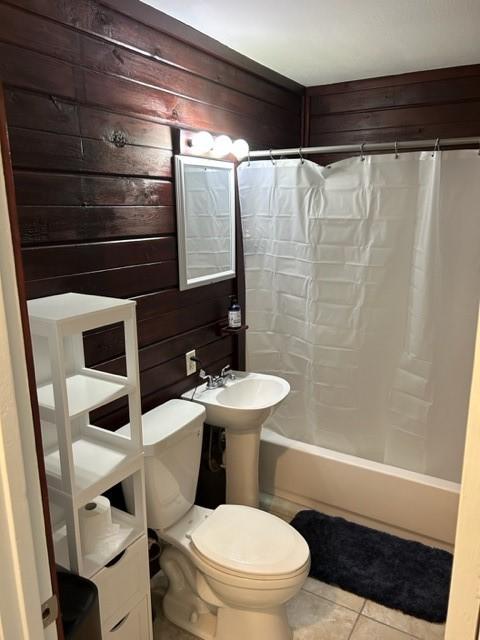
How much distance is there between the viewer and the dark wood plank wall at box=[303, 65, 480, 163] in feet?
8.66

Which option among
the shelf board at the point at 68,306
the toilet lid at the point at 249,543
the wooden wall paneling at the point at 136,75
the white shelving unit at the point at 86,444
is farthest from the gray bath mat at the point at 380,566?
the wooden wall paneling at the point at 136,75

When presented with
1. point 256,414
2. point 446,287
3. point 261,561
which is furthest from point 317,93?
point 261,561

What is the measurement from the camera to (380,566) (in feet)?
7.47

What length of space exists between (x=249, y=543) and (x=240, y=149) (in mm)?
1803

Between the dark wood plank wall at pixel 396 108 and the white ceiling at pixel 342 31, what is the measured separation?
8cm

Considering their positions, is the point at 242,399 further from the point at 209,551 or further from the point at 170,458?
the point at 209,551

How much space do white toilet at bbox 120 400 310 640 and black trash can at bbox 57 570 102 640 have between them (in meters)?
0.51

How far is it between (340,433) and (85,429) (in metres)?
1.47

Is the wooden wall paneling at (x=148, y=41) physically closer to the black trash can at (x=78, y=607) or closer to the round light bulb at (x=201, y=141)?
the round light bulb at (x=201, y=141)

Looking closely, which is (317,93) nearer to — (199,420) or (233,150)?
(233,150)

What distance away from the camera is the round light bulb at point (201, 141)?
2.20m

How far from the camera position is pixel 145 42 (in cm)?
189

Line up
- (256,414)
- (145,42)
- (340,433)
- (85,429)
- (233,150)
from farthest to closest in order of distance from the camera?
(340,433), (233,150), (256,414), (145,42), (85,429)

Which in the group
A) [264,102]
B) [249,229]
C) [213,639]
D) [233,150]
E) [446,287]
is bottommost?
[213,639]
